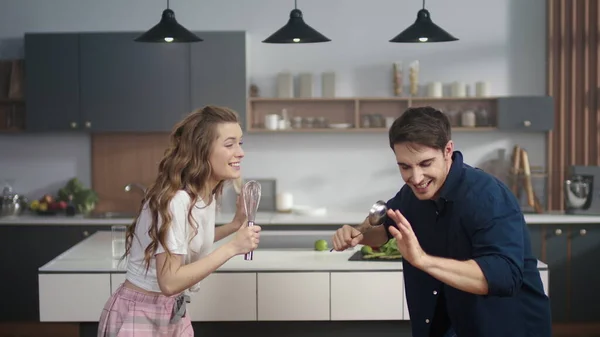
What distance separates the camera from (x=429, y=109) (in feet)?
7.90

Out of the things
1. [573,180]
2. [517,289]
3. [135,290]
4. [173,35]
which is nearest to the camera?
[517,289]

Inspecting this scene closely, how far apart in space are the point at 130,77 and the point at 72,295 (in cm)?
253

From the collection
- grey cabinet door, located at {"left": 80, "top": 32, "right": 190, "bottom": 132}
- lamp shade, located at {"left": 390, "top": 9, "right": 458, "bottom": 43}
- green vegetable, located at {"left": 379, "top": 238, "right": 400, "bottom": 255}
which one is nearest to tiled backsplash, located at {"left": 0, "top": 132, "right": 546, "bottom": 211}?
grey cabinet door, located at {"left": 80, "top": 32, "right": 190, "bottom": 132}

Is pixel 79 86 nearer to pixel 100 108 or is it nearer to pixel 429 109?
pixel 100 108

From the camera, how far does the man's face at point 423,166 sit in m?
2.37

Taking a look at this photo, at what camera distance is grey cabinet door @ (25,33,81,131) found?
19.5ft

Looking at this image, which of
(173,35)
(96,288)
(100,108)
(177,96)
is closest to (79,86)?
(100,108)

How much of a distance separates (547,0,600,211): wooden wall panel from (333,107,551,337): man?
3.74 m

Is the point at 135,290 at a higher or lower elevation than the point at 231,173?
lower

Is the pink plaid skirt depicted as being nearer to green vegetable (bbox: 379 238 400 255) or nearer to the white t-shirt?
the white t-shirt

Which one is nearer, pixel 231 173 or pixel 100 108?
pixel 231 173

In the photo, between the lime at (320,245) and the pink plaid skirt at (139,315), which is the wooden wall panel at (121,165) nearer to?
the lime at (320,245)

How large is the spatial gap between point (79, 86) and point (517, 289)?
4.30 m

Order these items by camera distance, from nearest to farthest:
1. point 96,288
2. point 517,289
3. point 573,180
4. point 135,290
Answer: point 517,289 → point 135,290 → point 96,288 → point 573,180
